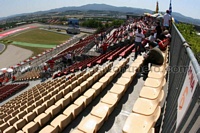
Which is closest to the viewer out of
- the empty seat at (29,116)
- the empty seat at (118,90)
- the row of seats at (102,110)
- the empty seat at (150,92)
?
the row of seats at (102,110)

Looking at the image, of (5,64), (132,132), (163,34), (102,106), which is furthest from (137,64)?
(5,64)


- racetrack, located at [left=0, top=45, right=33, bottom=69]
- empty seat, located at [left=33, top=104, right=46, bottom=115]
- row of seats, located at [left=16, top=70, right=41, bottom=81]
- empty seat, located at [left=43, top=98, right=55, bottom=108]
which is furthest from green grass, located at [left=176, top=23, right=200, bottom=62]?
racetrack, located at [left=0, top=45, right=33, bottom=69]

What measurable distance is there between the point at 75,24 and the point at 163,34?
85.1m

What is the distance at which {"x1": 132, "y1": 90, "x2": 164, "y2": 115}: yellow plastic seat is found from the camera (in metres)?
5.18

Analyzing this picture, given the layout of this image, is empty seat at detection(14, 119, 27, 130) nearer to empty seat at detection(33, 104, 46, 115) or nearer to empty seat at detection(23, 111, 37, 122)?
empty seat at detection(23, 111, 37, 122)

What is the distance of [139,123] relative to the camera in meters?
4.78

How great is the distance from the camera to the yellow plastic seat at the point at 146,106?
5176 millimetres

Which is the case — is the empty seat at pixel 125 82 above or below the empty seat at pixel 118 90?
above

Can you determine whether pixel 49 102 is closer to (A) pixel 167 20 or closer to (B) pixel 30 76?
(A) pixel 167 20

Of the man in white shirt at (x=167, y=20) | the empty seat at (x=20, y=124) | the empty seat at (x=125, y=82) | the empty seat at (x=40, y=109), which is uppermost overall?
the man in white shirt at (x=167, y=20)

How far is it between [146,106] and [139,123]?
0.80 m

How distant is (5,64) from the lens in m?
40.6

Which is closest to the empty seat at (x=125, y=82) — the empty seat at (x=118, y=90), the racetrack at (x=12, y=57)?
the empty seat at (x=118, y=90)

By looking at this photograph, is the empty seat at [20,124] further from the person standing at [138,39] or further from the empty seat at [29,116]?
the person standing at [138,39]
